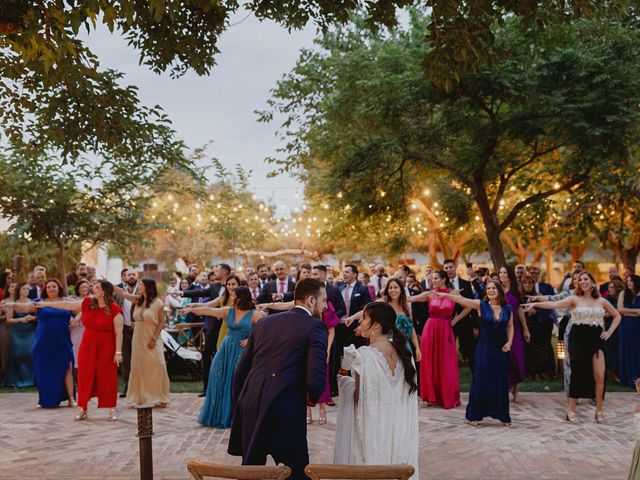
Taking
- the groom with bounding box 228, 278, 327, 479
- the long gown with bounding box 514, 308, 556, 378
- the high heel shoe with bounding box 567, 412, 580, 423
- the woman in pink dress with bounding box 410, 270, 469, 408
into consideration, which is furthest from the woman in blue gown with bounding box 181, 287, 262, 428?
the long gown with bounding box 514, 308, 556, 378

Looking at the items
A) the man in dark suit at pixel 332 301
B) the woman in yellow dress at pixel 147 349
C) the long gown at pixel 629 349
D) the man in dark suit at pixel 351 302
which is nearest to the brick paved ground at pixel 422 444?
the woman in yellow dress at pixel 147 349

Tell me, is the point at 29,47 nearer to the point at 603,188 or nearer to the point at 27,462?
the point at 27,462

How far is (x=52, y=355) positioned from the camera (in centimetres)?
1070

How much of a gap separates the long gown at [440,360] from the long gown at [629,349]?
378 centimetres

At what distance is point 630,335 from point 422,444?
631 cm

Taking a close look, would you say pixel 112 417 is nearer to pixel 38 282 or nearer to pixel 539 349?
pixel 38 282

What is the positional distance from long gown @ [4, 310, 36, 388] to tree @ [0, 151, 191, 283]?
3.07 m

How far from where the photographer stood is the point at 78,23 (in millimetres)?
5875

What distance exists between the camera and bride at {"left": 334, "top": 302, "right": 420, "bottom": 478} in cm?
555

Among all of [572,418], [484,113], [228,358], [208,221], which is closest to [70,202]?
[228,358]

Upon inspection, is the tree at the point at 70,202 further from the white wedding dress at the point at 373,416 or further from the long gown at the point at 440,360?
the white wedding dress at the point at 373,416

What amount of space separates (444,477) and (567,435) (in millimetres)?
2535

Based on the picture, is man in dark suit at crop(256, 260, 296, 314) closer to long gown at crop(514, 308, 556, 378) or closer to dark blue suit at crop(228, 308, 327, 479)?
long gown at crop(514, 308, 556, 378)

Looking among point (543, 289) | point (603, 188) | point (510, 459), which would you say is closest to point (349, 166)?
point (543, 289)
